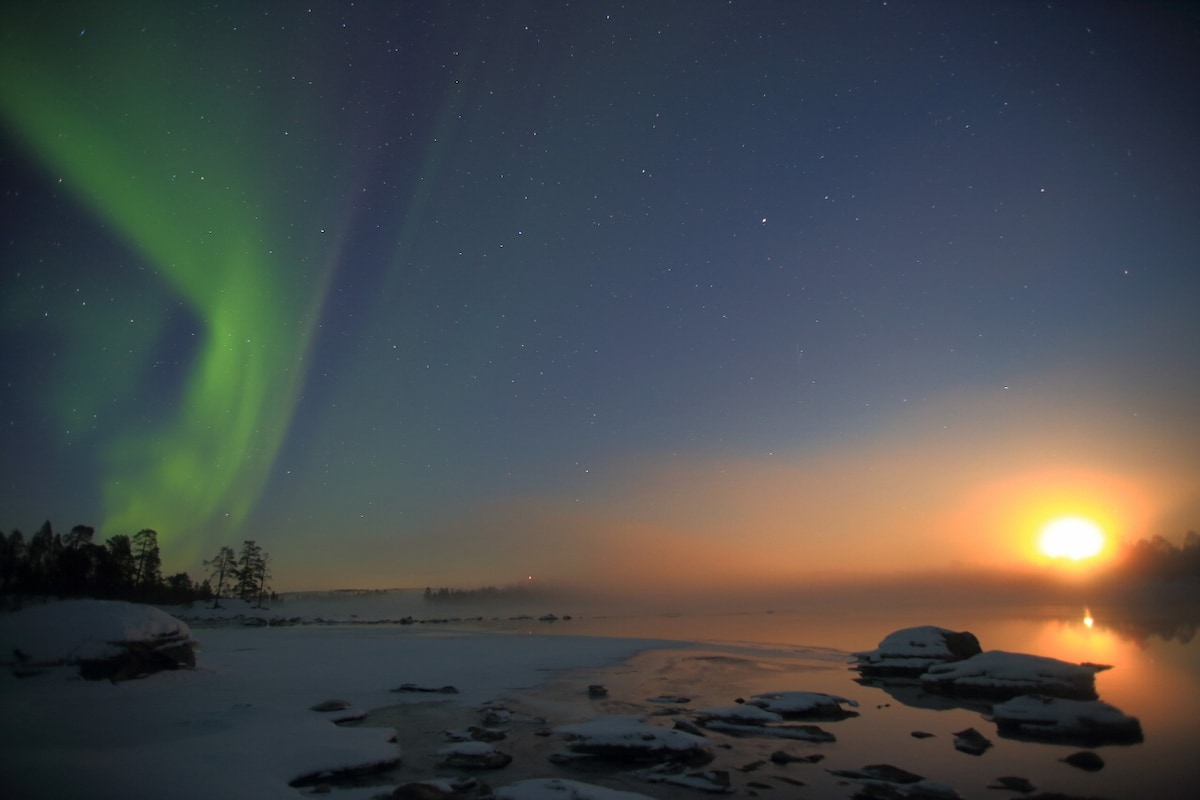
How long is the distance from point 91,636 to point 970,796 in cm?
3244

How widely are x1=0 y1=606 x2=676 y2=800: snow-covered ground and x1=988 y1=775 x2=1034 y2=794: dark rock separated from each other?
56.1ft

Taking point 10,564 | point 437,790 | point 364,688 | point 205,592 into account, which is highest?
point 10,564

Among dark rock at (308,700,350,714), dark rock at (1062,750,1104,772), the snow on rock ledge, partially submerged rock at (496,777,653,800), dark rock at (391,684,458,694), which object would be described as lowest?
dark rock at (391,684,458,694)

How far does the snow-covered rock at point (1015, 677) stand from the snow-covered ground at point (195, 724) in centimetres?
2422

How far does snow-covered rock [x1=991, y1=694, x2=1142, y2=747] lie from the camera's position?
22.9 m

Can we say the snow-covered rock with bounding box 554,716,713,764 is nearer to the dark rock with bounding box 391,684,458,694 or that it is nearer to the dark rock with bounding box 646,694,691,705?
the dark rock with bounding box 646,694,691,705

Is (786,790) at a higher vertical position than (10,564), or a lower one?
lower

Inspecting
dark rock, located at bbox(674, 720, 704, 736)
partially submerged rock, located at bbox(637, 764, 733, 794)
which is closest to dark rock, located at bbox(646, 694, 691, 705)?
dark rock, located at bbox(674, 720, 704, 736)

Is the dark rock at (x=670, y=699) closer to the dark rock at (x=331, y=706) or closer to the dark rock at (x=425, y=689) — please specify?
the dark rock at (x=425, y=689)

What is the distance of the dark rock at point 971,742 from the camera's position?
2083 cm

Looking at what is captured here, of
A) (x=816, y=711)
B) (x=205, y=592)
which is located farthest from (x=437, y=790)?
(x=205, y=592)

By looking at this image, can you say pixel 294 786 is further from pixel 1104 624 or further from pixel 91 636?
pixel 1104 624

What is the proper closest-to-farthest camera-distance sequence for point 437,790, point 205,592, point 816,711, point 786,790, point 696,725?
point 437,790 → point 786,790 → point 696,725 → point 816,711 → point 205,592

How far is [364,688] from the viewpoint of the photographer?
31781 mm
